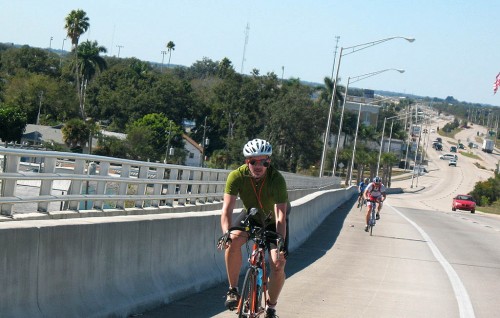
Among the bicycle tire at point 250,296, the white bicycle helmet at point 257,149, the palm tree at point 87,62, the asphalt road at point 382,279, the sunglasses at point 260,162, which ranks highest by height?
the palm tree at point 87,62

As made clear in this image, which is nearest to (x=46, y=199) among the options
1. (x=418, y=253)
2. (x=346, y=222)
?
(x=418, y=253)

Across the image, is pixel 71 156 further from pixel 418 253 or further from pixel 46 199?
pixel 418 253

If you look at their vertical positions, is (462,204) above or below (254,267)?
above

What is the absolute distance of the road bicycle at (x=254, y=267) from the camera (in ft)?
28.6

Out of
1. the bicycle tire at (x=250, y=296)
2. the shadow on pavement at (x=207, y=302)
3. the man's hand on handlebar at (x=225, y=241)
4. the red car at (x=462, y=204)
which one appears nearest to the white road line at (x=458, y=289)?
the shadow on pavement at (x=207, y=302)

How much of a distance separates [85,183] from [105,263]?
9.07m

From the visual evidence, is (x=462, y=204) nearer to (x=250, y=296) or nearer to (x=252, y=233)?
(x=252, y=233)

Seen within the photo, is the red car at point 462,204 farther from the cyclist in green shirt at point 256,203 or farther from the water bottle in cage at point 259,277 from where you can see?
the water bottle in cage at point 259,277

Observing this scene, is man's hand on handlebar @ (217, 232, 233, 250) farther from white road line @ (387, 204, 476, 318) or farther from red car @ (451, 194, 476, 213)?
red car @ (451, 194, 476, 213)

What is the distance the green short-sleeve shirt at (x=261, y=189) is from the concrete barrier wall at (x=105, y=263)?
133 centimetres

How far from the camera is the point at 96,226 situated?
9172mm

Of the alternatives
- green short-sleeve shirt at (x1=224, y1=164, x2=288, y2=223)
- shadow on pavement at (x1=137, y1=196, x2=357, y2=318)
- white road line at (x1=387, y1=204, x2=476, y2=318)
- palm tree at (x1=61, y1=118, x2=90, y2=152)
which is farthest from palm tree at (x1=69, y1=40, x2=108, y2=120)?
green short-sleeve shirt at (x1=224, y1=164, x2=288, y2=223)

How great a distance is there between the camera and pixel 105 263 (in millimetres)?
9484

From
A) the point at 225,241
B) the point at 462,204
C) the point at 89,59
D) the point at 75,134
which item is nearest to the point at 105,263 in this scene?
the point at 225,241
